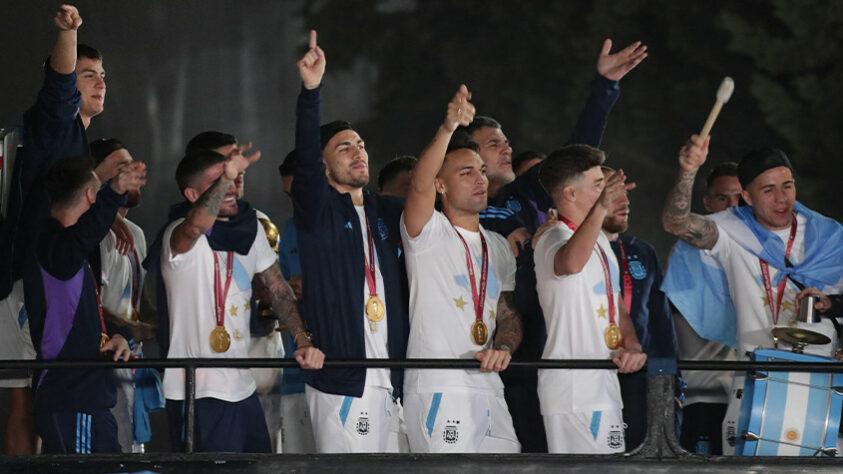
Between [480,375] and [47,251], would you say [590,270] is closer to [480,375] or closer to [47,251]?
[480,375]

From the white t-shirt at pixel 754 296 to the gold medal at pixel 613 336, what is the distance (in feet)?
2.23

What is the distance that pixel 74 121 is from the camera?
5.55 meters

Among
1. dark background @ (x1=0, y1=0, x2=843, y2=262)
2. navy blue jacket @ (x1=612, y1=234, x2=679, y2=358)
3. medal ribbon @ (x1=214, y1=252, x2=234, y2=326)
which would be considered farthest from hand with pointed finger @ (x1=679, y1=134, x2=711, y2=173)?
dark background @ (x1=0, y1=0, x2=843, y2=262)

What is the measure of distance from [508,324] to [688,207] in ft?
Result: 3.00

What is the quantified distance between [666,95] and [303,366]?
261 inches

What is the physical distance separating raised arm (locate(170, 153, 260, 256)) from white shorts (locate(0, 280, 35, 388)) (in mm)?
1071

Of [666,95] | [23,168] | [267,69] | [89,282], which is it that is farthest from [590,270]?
[666,95]

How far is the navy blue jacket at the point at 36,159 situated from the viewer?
213 inches

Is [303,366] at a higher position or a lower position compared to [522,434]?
higher

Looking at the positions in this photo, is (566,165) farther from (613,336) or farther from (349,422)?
(349,422)

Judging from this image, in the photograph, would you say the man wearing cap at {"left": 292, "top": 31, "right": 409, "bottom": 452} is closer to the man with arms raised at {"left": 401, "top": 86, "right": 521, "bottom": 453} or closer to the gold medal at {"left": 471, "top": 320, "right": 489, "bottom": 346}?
the man with arms raised at {"left": 401, "top": 86, "right": 521, "bottom": 453}

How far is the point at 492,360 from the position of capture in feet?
15.8

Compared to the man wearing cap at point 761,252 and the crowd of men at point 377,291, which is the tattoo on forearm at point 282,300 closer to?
the crowd of men at point 377,291

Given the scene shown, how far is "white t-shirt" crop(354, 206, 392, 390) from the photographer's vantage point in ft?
16.3
